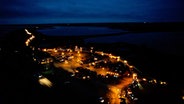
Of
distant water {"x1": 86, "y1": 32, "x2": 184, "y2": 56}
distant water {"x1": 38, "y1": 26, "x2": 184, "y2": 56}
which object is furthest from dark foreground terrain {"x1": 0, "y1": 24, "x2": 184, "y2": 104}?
distant water {"x1": 86, "y1": 32, "x2": 184, "y2": 56}

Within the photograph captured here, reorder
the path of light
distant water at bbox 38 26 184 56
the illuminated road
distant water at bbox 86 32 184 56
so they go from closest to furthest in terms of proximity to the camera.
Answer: the illuminated road
the path of light
distant water at bbox 86 32 184 56
distant water at bbox 38 26 184 56

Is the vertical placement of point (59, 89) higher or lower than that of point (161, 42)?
higher

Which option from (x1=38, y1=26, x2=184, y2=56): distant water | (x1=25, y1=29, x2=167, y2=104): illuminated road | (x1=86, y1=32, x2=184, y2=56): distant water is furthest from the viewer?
(x1=38, y1=26, x2=184, y2=56): distant water

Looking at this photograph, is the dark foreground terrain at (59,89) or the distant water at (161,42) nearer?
the dark foreground terrain at (59,89)

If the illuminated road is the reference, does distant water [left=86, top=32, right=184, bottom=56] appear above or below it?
below

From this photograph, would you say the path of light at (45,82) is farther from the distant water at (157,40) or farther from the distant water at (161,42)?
the distant water at (161,42)

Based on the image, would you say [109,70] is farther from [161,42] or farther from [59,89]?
[161,42]

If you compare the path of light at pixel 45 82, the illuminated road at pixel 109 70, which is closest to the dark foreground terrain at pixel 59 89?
the path of light at pixel 45 82

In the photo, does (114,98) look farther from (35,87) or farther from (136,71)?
(136,71)

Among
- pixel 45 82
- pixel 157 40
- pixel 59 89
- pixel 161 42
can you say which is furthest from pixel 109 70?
pixel 157 40

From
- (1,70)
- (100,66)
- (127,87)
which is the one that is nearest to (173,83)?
(127,87)

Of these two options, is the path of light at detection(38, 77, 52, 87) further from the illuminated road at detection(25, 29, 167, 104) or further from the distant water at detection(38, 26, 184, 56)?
the distant water at detection(38, 26, 184, 56)
